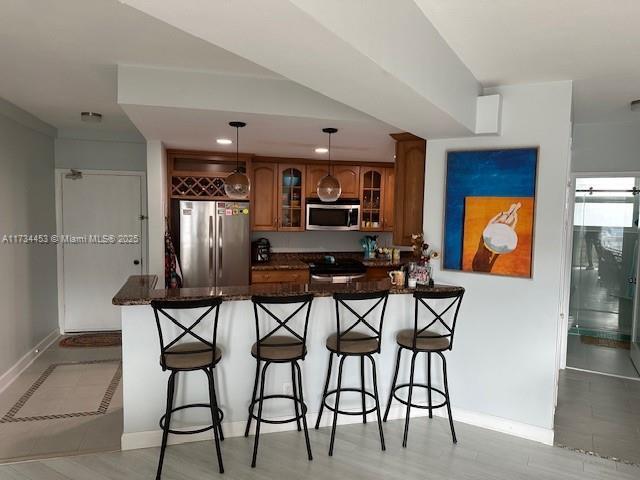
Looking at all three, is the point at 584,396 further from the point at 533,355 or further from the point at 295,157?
the point at 295,157

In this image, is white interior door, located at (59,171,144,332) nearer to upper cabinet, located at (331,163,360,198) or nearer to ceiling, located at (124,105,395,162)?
ceiling, located at (124,105,395,162)

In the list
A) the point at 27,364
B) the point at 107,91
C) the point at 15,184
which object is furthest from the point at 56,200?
the point at 107,91

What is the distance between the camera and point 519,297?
311 centimetres

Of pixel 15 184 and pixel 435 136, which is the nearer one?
pixel 435 136

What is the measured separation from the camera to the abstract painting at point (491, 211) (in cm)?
305

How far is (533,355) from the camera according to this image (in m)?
3.11

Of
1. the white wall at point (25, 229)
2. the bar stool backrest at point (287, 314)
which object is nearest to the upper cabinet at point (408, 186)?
the bar stool backrest at point (287, 314)

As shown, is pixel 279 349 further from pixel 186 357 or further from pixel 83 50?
pixel 83 50

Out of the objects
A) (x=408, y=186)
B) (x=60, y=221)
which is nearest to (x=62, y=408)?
(x=60, y=221)

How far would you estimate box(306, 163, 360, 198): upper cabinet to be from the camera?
5.77 m

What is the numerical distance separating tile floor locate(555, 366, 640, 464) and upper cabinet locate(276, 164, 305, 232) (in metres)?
3.52

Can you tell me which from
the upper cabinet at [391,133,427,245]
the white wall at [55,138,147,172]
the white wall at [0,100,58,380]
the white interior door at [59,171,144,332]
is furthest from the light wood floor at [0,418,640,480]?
the white wall at [55,138,147,172]

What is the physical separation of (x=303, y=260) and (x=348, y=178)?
128 centimetres

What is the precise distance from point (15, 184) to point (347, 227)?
3726 mm
